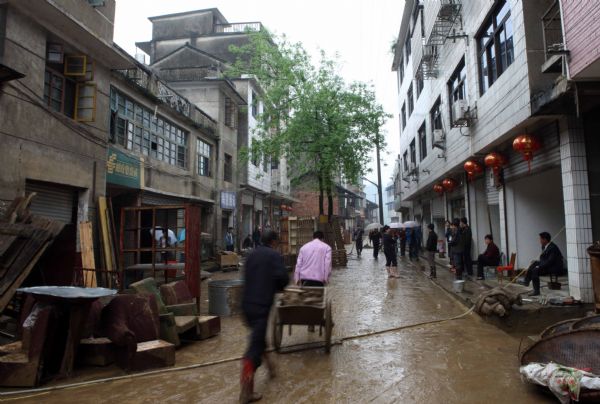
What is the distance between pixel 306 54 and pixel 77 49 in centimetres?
1333

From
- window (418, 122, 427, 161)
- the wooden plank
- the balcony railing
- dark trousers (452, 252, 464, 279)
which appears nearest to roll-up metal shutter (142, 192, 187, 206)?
the wooden plank

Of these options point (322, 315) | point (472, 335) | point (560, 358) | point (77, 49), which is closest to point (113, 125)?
point (77, 49)

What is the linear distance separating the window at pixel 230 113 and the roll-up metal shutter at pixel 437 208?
12404 millimetres

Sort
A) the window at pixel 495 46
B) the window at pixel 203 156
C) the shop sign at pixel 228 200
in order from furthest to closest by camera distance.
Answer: the shop sign at pixel 228 200 < the window at pixel 203 156 < the window at pixel 495 46

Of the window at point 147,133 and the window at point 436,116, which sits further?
the window at point 436,116

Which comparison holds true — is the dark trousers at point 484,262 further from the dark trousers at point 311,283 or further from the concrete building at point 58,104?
the concrete building at point 58,104

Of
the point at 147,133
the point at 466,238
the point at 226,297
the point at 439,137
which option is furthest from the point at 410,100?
the point at 226,297

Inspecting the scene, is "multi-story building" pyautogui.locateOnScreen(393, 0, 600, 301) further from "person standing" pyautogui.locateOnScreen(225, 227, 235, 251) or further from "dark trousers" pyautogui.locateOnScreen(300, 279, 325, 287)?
"person standing" pyautogui.locateOnScreen(225, 227, 235, 251)

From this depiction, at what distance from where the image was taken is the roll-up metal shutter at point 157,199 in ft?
49.4

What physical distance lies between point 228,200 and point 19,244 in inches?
625

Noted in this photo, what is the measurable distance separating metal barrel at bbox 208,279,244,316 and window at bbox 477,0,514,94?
8590 mm

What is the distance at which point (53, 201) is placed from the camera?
385 inches

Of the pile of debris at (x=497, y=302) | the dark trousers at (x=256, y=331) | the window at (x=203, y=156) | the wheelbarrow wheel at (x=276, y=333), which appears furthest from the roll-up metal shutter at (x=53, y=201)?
the pile of debris at (x=497, y=302)

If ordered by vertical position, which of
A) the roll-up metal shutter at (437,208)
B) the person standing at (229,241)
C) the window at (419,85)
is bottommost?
Result: the person standing at (229,241)
